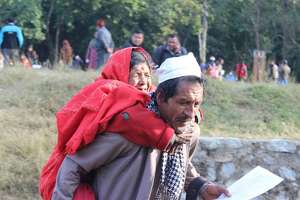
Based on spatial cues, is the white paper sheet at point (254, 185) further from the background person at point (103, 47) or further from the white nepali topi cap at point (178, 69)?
the background person at point (103, 47)

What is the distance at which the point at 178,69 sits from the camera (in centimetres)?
281

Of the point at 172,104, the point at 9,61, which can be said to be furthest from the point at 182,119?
the point at 9,61

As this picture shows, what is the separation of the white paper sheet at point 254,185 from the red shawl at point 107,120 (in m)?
0.44

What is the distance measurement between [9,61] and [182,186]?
12.4 meters

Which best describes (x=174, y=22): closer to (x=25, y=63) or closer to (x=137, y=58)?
(x=25, y=63)

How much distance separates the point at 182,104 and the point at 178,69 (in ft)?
0.45

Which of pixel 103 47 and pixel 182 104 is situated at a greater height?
pixel 182 104

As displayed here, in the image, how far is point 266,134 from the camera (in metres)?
10.2

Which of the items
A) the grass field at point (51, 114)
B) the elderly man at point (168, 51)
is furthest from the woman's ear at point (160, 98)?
the elderly man at point (168, 51)

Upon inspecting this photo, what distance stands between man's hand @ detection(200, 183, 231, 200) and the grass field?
165 inches

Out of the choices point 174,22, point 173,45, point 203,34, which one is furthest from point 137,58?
point 203,34

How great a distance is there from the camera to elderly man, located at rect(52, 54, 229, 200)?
9.11 ft

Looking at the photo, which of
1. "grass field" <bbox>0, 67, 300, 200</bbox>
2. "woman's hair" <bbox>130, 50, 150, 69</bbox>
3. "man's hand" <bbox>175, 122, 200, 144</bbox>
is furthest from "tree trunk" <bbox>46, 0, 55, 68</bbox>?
"man's hand" <bbox>175, 122, 200, 144</bbox>

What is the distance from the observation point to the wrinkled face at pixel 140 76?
11.6 feet
